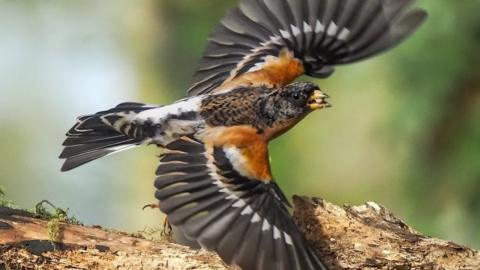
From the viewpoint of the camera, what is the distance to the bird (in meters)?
4.54

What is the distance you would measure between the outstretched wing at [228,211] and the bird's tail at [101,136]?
1.50ft

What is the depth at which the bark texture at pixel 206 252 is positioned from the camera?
14.2 ft

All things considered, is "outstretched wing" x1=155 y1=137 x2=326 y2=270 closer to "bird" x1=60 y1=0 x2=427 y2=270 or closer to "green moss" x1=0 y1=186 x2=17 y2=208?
"bird" x1=60 y1=0 x2=427 y2=270

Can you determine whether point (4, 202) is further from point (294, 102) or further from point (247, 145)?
point (294, 102)

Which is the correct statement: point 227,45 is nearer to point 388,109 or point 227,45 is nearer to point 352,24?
point 352,24

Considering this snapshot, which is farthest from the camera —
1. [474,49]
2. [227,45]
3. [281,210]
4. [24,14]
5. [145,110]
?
[24,14]

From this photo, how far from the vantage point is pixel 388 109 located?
332 inches

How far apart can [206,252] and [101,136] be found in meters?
1.10

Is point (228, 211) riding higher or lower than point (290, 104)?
lower

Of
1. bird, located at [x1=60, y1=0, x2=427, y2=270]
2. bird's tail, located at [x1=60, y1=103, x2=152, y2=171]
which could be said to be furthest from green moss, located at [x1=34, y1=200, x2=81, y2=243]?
bird's tail, located at [x1=60, y1=103, x2=152, y2=171]

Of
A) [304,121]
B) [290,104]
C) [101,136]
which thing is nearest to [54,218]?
[101,136]

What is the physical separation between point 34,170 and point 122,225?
132cm

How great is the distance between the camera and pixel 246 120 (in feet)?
16.9

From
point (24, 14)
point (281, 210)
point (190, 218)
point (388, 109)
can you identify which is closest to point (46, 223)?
point (190, 218)
